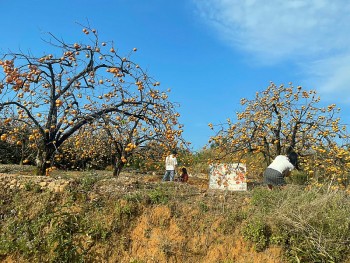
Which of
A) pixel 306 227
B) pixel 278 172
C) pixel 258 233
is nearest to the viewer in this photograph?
pixel 306 227

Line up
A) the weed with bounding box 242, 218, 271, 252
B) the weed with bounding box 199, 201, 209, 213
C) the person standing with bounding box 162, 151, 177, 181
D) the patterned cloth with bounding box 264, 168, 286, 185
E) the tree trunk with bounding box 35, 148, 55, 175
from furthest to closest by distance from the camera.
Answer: the person standing with bounding box 162, 151, 177, 181, the tree trunk with bounding box 35, 148, 55, 175, the patterned cloth with bounding box 264, 168, 286, 185, the weed with bounding box 199, 201, 209, 213, the weed with bounding box 242, 218, 271, 252

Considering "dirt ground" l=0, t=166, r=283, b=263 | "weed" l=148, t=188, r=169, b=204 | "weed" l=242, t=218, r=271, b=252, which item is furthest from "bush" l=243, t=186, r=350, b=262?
"weed" l=148, t=188, r=169, b=204

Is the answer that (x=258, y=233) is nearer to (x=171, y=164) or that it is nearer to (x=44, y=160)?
(x=44, y=160)

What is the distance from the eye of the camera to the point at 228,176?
11.8 meters

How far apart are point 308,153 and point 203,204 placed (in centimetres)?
616

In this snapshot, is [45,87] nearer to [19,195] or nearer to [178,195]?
[19,195]

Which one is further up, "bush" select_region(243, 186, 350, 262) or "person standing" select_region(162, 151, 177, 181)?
"person standing" select_region(162, 151, 177, 181)

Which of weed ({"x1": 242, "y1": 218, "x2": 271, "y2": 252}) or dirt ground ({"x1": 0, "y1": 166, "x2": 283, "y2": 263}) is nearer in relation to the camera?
dirt ground ({"x1": 0, "y1": 166, "x2": 283, "y2": 263})

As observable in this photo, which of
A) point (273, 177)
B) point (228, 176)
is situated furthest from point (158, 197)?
point (228, 176)

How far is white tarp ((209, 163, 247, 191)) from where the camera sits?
11.5m

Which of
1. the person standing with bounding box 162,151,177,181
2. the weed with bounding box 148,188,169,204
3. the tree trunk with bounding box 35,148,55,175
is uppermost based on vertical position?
the person standing with bounding box 162,151,177,181

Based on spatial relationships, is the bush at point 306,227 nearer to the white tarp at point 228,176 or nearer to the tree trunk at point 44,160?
the white tarp at point 228,176

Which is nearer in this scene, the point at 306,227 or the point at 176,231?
the point at 306,227

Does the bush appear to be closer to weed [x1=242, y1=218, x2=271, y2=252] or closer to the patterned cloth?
weed [x1=242, y1=218, x2=271, y2=252]
